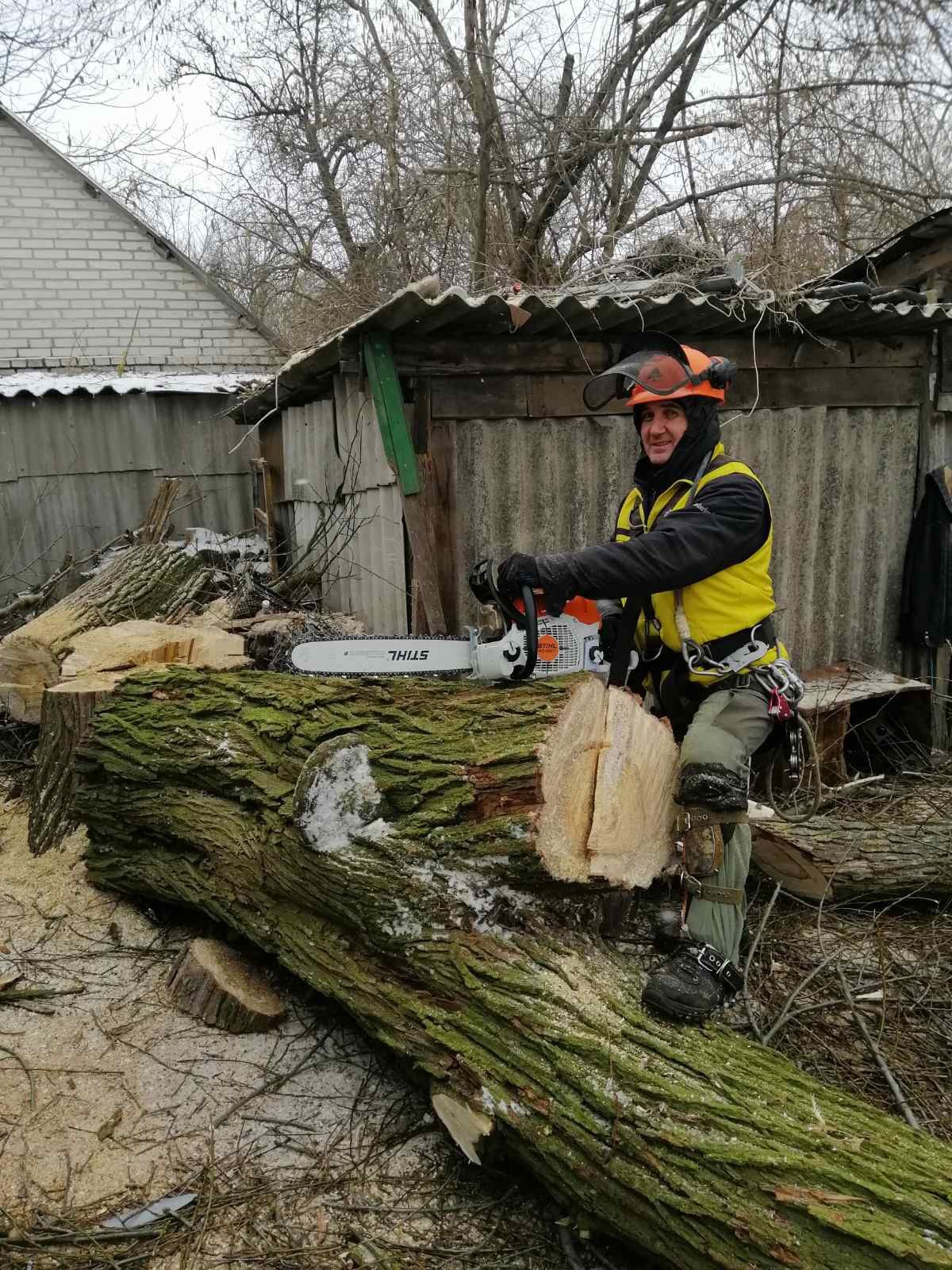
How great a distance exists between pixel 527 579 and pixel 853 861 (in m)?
2.08

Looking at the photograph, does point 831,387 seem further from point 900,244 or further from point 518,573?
point 518,573

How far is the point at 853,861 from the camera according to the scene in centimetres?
359

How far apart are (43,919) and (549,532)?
10.2 feet

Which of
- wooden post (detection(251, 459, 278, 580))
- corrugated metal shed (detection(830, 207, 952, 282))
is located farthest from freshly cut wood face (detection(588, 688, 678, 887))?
wooden post (detection(251, 459, 278, 580))

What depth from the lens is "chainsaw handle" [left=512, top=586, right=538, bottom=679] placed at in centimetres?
259

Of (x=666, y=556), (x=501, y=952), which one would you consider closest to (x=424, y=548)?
(x=666, y=556)

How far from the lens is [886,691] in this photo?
5.09 metres

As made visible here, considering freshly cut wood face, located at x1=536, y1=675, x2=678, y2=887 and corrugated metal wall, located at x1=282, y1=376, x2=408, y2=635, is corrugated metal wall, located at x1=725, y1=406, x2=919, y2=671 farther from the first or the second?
freshly cut wood face, located at x1=536, y1=675, x2=678, y2=887

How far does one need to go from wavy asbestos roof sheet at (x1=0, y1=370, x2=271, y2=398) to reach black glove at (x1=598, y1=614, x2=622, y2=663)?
241 inches

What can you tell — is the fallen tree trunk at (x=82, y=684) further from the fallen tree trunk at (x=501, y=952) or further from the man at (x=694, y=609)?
the man at (x=694, y=609)

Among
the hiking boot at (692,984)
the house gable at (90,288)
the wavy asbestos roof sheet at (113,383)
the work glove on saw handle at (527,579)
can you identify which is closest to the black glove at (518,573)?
the work glove on saw handle at (527,579)

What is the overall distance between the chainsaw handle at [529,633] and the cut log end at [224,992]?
142cm

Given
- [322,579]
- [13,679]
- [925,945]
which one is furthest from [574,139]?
[925,945]

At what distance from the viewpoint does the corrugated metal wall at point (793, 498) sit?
15.5ft
